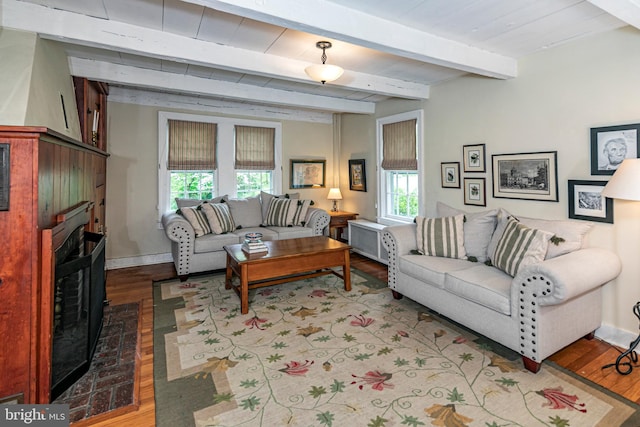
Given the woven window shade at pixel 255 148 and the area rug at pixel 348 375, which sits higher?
the woven window shade at pixel 255 148

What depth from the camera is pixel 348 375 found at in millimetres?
2227

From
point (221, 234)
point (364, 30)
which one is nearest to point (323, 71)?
point (364, 30)

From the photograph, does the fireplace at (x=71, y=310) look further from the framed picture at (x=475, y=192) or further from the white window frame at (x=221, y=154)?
the framed picture at (x=475, y=192)

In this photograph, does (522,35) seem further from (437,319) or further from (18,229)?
(18,229)

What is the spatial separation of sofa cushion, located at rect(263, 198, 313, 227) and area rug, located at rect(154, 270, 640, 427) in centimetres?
194

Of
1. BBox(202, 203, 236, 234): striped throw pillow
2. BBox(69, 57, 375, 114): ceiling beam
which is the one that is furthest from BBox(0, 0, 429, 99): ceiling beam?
BBox(202, 203, 236, 234): striped throw pillow

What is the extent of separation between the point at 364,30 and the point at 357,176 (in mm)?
3557

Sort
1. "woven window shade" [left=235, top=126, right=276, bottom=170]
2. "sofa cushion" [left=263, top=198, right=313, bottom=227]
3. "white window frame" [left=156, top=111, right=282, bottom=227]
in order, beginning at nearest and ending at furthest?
1. "white window frame" [left=156, top=111, right=282, bottom=227]
2. "sofa cushion" [left=263, top=198, right=313, bottom=227]
3. "woven window shade" [left=235, top=126, right=276, bottom=170]

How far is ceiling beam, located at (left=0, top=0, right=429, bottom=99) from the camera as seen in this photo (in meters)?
2.35

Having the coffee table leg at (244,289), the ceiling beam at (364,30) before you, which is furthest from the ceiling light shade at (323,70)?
the coffee table leg at (244,289)

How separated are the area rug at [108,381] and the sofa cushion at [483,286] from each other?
241 cm

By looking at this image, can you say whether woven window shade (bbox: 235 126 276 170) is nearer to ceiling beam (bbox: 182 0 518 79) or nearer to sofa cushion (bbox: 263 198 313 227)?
sofa cushion (bbox: 263 198 313 227)

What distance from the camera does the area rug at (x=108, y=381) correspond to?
→ 1.91 meters

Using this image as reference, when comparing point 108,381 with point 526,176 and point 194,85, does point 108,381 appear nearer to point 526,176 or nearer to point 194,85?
point 194,85
